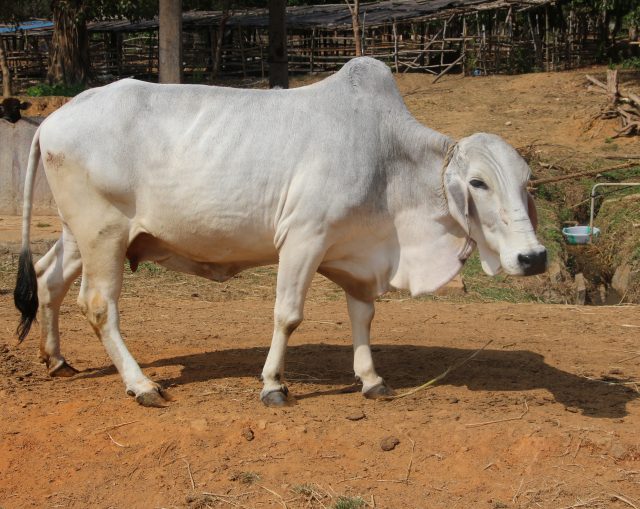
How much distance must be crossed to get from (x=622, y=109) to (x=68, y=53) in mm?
16284

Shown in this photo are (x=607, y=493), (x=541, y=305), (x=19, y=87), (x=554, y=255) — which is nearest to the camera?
(x=607, y=493)

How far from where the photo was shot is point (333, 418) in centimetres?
485

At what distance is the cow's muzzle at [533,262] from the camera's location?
4.53m

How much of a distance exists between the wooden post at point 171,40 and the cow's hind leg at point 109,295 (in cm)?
471

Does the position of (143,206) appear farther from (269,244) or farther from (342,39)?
(342,39)

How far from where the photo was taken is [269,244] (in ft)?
16.8

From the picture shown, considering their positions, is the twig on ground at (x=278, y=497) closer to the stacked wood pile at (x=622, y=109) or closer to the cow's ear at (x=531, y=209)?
the cow's ear at (x=531, y=209)

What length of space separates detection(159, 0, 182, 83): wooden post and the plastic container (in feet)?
18.0

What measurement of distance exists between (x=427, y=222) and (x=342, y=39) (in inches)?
985

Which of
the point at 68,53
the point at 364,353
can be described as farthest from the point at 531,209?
the point at 68,53

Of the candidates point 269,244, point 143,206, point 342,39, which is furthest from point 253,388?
point 342,39

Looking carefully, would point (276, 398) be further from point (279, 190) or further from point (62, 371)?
point (62, 371)

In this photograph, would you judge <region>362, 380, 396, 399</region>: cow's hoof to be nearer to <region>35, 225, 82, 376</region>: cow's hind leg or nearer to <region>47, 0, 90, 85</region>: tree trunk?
<region>35, 225, 82, 376</region>: cow's hind leg

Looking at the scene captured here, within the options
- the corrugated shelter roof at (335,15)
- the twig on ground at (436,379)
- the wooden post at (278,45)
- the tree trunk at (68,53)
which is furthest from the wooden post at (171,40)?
the corrugated shelter roof at (335,15)
